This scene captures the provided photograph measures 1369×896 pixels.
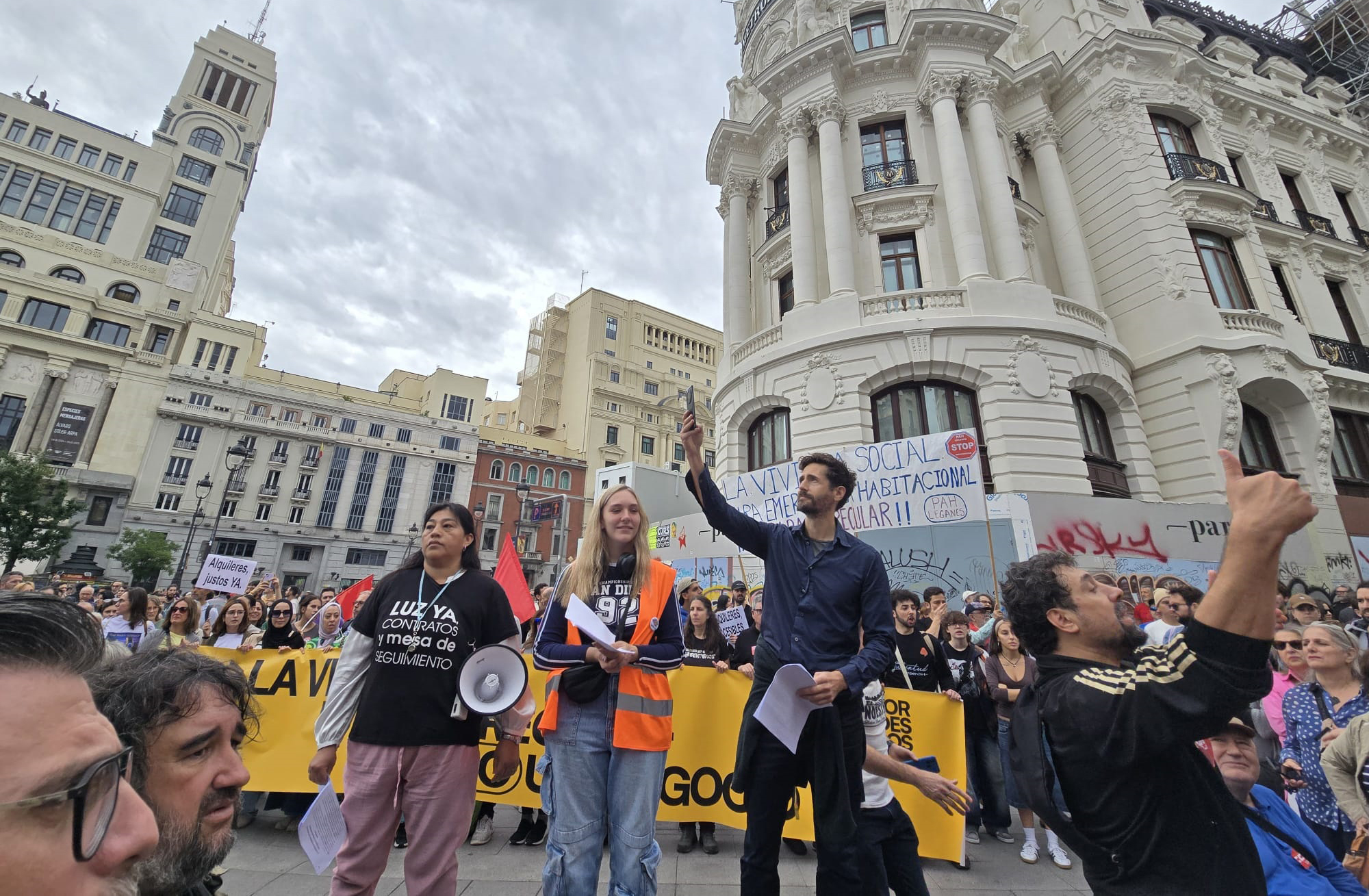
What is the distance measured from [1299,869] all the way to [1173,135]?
24.7 m

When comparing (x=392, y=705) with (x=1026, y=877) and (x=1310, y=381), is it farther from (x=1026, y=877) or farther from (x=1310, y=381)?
(x=1310, y=381)

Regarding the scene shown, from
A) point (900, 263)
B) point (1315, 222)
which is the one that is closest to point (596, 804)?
point (900, 263)

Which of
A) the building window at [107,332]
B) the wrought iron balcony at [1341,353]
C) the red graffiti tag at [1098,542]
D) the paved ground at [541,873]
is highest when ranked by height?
the building window at [107,332]

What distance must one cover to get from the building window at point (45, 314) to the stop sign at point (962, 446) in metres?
63.0

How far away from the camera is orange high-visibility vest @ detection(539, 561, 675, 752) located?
2826 millimetres

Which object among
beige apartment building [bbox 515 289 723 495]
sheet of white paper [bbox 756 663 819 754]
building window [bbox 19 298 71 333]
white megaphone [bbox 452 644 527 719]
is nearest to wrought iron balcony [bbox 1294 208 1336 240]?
sheet of white paper [bbox 756 663 819 754]

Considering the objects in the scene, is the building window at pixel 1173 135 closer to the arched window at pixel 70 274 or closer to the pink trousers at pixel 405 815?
the pink trousers at pixel 405 815

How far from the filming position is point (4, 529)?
103 feet

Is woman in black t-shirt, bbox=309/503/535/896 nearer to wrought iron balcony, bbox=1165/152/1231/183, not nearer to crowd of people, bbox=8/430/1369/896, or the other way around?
crowd of people, bbox=8/430/1369/896

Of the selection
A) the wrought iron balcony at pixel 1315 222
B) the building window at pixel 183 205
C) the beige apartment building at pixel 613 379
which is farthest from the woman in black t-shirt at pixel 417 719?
the building window at pixel 183 205

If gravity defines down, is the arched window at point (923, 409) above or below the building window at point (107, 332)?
below

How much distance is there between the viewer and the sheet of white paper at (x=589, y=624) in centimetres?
278

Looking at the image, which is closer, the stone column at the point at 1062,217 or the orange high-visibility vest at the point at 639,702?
the orange high-visibility vest at the point at 639,702

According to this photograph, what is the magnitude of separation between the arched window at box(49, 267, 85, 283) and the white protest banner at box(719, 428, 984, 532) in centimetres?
6296
